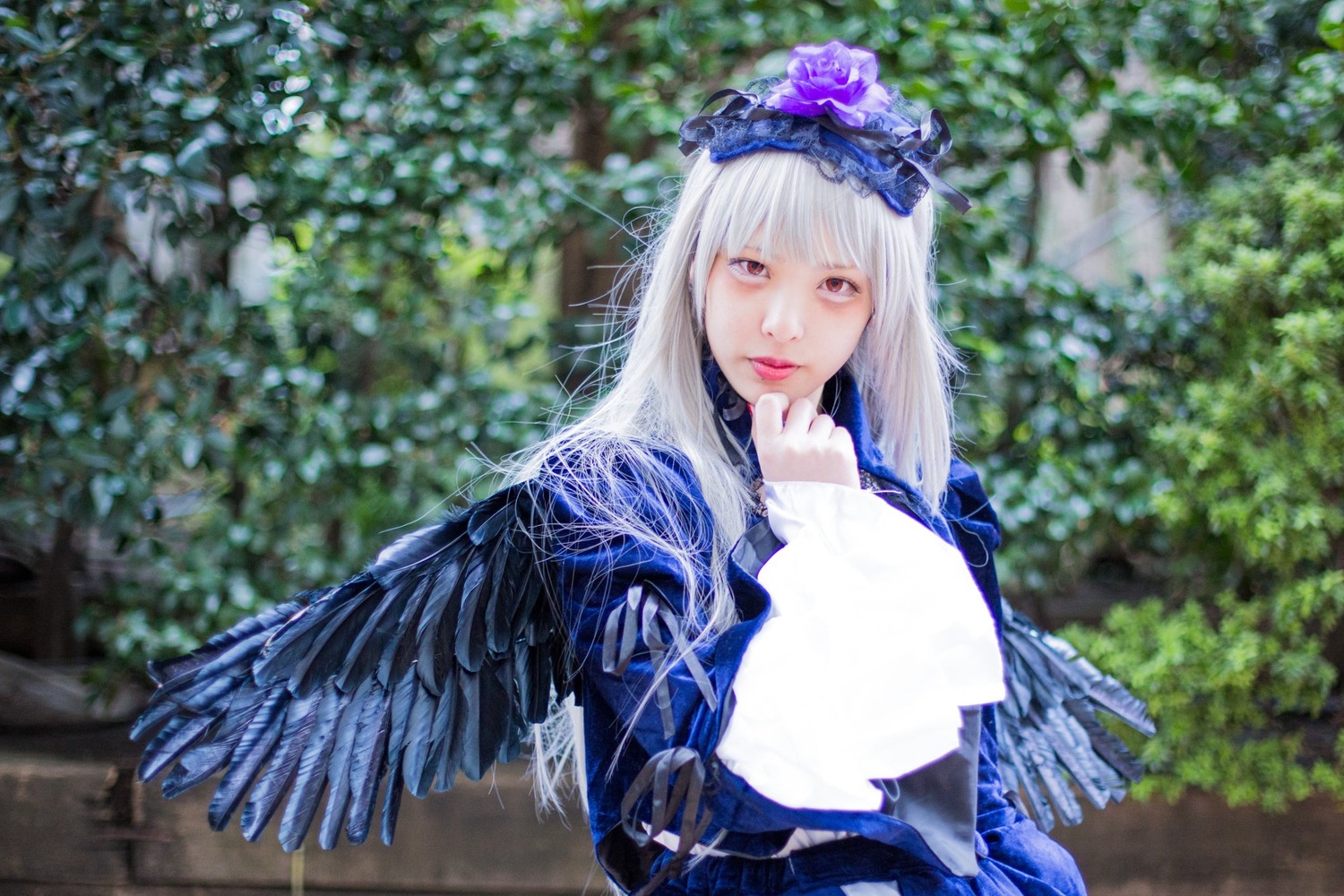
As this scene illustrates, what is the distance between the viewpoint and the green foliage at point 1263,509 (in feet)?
6.64

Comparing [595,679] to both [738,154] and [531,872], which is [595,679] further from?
[531,872]

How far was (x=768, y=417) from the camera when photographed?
118cm

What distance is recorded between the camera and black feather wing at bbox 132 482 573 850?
118cm

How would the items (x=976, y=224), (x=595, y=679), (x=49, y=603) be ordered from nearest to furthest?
1. (x=595, y=679)
2. (x=976, y=224)
3. (x=49, y=603)

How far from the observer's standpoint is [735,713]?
1025 millimetres

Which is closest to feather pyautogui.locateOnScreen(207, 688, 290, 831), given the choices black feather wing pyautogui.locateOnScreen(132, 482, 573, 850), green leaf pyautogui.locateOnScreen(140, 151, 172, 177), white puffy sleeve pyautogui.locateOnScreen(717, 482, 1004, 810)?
black feather wing pyautogui.locateOnScreen(132, 482, 573, 850)

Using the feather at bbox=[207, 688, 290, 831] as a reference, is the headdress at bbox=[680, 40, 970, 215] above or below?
above

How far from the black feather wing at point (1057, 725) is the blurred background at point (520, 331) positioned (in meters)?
0.50

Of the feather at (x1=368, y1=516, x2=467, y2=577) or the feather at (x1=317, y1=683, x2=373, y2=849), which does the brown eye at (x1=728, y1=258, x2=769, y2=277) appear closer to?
the feather at (x1=368, y1=516, x2=467, y2=577)

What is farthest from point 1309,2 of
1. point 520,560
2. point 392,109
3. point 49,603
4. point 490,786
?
point 49,603

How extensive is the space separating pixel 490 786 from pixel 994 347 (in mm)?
1332

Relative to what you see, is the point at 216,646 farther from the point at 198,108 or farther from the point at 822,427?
the point at 198,108

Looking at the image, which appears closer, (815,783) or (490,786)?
(815,783)

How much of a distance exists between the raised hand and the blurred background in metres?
0.82
